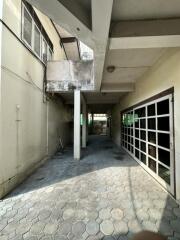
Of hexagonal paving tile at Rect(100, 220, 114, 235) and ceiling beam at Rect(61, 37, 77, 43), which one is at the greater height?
ceiling beam at Rect(61, 37, 77, 43)

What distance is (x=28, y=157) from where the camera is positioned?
4.76m

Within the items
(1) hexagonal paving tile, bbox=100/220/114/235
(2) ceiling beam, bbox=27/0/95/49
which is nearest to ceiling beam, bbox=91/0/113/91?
(2) ceiling beam, bbox=27/0/95/49

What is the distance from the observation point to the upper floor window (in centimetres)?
456

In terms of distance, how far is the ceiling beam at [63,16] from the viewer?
1.76m

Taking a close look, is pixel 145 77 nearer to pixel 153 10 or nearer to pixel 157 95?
pixel 157 95

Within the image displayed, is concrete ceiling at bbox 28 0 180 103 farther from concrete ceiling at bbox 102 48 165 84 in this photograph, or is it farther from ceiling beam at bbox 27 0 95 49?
concrete ceiling at bbox 102 48 165 84

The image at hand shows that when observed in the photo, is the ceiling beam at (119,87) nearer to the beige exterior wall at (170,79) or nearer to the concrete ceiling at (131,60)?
the concrete ceiling at (131,60)

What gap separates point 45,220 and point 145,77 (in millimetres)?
4564

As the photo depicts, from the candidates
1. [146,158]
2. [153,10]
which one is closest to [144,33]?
[153,10]

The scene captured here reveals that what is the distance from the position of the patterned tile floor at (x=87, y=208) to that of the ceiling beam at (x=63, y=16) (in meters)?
2.71

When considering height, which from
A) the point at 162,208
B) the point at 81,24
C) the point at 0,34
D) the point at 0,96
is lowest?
the point at 162,208

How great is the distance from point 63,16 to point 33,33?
3815mm

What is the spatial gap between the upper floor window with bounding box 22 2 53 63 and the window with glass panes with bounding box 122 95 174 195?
3834 millimetres

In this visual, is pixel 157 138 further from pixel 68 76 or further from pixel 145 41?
pixel 68 76
